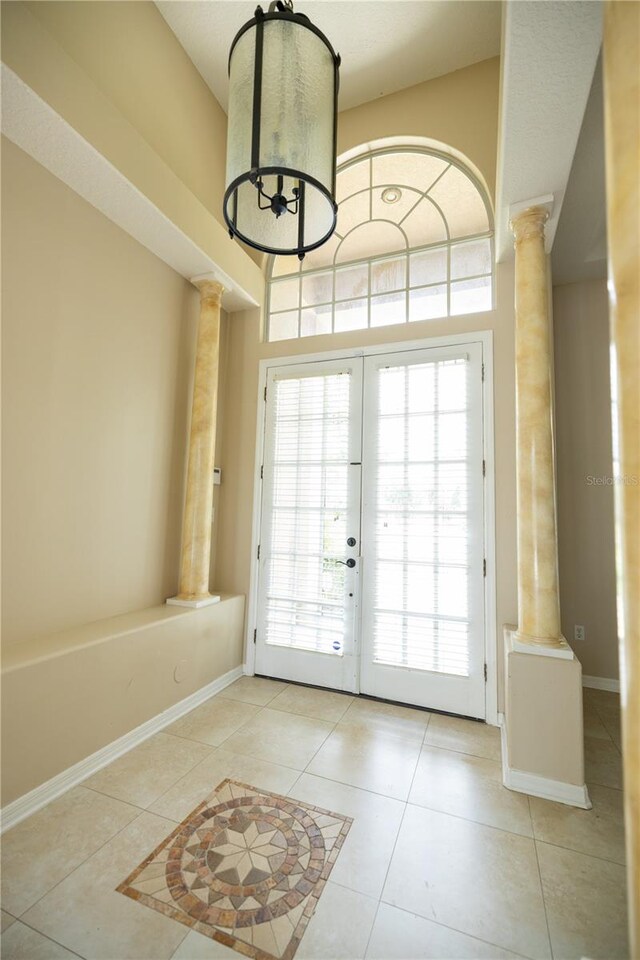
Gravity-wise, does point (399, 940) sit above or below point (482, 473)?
below

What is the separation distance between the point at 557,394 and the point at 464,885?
3467mm

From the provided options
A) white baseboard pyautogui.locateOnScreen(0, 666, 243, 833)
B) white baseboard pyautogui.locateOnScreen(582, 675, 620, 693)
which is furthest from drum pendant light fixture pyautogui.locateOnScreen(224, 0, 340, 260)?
white baseboard pyautogui.locateOnScreen(582, 675, 620, 693)

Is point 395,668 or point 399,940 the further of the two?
point 395,668

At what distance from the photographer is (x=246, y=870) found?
5.34 ft

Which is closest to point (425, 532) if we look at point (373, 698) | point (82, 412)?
point (373, 698)

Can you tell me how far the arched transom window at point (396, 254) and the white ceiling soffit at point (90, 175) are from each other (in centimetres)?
88

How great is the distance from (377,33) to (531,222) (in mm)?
1919

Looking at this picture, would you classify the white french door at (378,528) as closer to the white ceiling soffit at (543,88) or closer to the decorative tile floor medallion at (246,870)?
the white ceiling soffit at (543,88)

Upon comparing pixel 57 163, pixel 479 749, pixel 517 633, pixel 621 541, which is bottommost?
pixel 479 749

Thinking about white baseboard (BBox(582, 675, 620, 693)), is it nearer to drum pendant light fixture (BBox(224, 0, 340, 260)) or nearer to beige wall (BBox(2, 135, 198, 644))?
beige wall (BBox(2, 135, 198, 644))

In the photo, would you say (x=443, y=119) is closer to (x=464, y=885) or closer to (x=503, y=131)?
(x=503, y=131)

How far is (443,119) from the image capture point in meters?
3.21

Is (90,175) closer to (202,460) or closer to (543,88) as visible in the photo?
(202,460)

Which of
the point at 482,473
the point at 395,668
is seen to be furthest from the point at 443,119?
the point at 395,668
